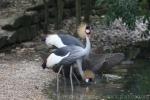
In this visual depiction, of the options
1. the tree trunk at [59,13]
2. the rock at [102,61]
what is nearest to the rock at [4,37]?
the tree trunk at [59,13]

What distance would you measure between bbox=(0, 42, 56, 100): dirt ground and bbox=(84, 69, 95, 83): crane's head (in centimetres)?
69

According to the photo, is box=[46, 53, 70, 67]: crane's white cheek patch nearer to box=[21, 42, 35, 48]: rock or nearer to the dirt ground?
the dirt ground

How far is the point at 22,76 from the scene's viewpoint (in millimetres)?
10758

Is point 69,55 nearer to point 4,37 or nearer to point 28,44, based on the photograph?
point 4,37

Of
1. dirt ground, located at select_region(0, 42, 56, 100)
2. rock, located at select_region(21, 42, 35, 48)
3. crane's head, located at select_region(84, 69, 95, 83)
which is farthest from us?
rock, located at select_region(21, 42, 35, 48)

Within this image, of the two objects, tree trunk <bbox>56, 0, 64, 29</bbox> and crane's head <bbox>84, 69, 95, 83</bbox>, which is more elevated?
tree trunk <bbox>56, 0, 64, 29</bbox>

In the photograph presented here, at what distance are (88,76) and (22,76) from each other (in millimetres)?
1286

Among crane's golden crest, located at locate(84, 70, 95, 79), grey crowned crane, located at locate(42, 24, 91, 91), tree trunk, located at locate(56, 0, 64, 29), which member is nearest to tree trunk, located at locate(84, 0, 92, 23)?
tree trunk, located at locate(56, 0, 64, 29)

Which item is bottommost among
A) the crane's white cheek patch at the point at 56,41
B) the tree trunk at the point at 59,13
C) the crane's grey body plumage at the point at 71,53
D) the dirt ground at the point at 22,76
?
the dirt ground at the point at 22,76

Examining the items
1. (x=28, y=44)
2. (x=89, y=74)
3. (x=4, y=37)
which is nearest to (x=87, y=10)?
(x=28, y=44)

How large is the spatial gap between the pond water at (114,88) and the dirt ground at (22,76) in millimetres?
252

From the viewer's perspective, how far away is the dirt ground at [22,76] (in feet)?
31.0

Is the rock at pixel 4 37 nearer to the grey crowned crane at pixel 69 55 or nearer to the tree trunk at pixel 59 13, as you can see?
the tree trunk at pixel 59 13

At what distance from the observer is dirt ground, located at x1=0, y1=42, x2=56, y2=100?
9.46 meters
